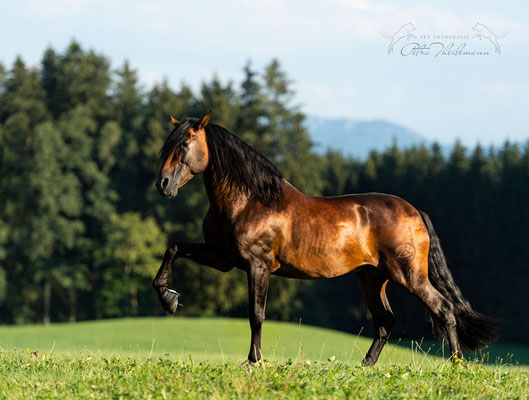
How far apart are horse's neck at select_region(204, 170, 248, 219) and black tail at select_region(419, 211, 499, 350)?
2720 millimetres

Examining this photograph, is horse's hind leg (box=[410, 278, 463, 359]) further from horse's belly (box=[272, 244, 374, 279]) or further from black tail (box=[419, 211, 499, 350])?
horse's belly (box=[272, 244, 374, 279])

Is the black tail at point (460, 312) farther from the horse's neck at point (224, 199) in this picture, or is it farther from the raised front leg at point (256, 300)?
the horse's neck at point (224, 199)

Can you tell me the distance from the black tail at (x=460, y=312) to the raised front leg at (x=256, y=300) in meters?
2.50

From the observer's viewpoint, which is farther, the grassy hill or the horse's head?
the grassy hill

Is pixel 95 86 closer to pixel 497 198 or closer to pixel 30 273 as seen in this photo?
pixel 30 273

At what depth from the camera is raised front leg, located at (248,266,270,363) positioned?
8.04 m

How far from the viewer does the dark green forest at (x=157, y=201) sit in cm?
4650

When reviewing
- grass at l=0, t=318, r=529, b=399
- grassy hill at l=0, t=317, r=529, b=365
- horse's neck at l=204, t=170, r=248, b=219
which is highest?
horse's neck at l=204, t=170, r=248, b=219

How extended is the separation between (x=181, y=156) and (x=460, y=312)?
169 inches

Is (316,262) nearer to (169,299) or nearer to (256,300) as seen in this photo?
(256,300)

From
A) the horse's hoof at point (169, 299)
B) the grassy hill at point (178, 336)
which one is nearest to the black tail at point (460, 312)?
the horse's hoof at point (169, 299)

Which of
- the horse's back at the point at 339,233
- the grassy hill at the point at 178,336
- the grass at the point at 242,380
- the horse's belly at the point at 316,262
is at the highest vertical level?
the horse's back at the point at 339,233

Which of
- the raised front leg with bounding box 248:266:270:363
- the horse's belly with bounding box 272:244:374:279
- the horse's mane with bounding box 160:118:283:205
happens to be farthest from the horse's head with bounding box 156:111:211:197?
the horse's belly with bounding box 272:244:374:279

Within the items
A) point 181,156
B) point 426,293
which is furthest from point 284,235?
point 426,293
